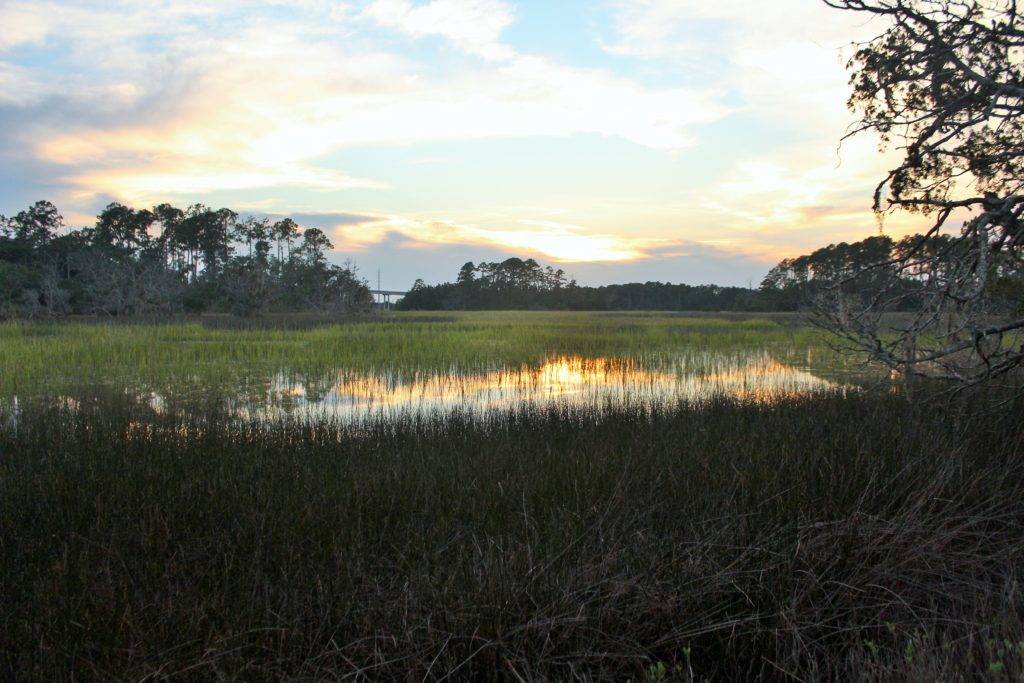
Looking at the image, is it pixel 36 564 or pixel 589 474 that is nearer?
pixel 36 564

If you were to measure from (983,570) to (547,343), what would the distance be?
65.3 feet

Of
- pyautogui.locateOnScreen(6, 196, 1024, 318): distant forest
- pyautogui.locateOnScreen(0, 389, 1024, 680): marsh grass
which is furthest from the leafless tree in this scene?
pyautogui.locateOnScreen(6, 196, 1024, 318): distant forest

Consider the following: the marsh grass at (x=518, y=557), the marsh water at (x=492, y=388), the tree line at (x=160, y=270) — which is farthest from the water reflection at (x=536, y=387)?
the tree line at (x=160, y=270)

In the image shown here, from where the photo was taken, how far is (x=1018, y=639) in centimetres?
297

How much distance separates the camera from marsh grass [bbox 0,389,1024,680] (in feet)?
9.86

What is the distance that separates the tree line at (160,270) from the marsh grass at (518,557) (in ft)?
108

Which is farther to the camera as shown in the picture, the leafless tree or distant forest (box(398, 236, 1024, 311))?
distant forest (box(398, 236, 1024, 311))

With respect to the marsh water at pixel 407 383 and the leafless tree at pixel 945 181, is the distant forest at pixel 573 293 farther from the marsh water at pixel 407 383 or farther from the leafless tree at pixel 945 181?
the leafless tree at pixel 945 181

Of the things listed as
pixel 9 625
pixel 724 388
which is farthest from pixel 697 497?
pixel 724 388

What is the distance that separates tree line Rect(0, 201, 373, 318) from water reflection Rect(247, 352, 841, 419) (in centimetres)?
2640

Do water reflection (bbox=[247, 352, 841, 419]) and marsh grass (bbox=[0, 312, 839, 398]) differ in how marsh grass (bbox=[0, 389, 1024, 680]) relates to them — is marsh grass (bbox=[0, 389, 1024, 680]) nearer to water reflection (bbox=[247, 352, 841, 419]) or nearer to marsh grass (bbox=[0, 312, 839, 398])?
water reflection (bbox=[247, 352, 841, 419])

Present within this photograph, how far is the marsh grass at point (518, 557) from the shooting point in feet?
9.86

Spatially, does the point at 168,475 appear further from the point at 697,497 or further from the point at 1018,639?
the point at 1018,639

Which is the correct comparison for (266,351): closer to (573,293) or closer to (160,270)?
(160,270)
